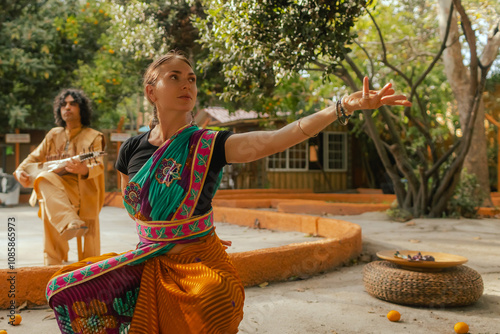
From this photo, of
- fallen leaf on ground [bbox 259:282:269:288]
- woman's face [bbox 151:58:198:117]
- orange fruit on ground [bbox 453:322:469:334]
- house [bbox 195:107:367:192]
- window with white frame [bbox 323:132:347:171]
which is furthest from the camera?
window with white frame [bbox 323:132:347:171]

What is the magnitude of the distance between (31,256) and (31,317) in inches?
107

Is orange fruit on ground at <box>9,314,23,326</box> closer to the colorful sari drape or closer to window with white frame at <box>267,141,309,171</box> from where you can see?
the colorful sari drape

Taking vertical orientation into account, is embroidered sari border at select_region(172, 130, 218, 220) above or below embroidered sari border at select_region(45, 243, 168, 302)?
above

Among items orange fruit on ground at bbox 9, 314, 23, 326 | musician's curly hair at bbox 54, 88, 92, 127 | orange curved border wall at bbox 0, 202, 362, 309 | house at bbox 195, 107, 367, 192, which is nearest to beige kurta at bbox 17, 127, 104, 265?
musician's curly hair at bbox 54, 88, 92, 127

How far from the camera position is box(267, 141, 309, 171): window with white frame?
67.2ft

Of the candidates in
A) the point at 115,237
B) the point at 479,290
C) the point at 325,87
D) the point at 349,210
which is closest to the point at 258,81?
the point at 115,237

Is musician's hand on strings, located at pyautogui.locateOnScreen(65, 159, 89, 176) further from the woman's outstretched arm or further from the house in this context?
the house

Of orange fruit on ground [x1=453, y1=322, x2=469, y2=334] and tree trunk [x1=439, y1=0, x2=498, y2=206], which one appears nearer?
orange fruit on ground [x1=453, y1=322, x2=469, y2=334]

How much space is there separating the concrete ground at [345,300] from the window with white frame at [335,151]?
13233 millimetres

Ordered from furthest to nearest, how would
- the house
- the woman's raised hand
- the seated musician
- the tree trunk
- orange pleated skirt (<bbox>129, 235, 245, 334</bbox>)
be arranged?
the house < the tree trunk < the seated musician < the woman's raised hand < orange pleated skirt (<bbox>129, 235, 245, 334</bbox>)

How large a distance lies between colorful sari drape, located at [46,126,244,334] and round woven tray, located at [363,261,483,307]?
222 cm

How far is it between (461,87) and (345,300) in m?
8.97

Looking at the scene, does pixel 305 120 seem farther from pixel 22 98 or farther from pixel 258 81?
pixel 22 98

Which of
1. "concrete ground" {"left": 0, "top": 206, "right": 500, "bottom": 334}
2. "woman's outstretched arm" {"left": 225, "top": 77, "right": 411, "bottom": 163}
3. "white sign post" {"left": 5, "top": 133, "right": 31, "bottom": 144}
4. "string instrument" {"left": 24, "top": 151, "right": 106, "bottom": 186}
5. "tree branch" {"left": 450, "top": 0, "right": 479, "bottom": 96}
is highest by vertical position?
"tree branch" {"left": 450, "top": 0, "right": 479, "bottom": 96}
